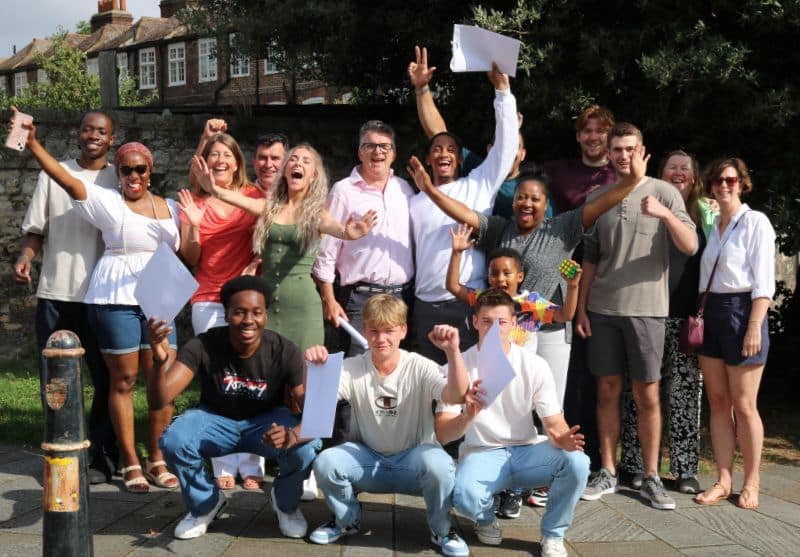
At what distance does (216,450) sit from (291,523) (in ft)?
1.78

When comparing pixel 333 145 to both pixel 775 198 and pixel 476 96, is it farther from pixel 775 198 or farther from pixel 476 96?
pixel 775 198

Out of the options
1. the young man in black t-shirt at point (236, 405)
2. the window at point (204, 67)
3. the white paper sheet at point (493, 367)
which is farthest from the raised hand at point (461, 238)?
the window at point (204, 67)

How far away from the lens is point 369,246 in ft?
17.8

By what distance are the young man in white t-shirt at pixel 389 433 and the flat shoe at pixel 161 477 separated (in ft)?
4.29

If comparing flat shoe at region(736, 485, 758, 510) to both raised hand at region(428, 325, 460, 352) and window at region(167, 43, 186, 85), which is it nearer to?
raised hand at region(428, 325, 460, 352)

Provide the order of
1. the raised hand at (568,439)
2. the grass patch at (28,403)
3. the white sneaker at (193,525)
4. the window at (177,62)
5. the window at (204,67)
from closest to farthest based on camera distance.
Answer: the raised hand at (568,439), the white sneaker at (193,525), the grass patch at (28,403), the window at (204,67), the window at (177,62)

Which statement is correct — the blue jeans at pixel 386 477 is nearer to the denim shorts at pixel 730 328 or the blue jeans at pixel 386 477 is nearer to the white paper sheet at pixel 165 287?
the white paper sheet at pixel 165 287

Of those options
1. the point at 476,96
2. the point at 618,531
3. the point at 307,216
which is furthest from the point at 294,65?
the point at 618,531

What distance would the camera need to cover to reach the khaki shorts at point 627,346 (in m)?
5.31

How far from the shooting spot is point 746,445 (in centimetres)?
534

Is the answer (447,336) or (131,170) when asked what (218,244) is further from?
(447,336)

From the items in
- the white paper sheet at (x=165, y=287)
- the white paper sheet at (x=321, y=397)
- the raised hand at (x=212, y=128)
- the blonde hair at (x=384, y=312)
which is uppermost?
the raised hand at (x=212, y=128)

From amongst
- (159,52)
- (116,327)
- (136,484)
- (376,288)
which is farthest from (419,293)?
(159,52)

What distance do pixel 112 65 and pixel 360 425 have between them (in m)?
8.91
